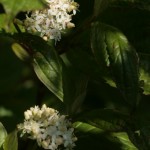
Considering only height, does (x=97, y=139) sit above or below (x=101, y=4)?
below

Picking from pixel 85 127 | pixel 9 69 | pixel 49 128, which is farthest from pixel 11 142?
pixel 9 69

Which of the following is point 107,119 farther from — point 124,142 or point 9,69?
point 9,69

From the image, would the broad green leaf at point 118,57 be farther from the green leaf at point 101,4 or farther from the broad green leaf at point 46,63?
the broad green leaf at point 46,63

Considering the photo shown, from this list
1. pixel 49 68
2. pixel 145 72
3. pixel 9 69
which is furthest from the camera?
pixel 9 69

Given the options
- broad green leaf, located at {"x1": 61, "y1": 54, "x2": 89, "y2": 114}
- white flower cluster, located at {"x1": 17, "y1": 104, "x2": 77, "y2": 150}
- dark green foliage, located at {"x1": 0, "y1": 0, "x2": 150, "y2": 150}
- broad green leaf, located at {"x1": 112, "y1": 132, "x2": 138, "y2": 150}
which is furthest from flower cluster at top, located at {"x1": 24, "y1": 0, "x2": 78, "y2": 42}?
broad green leaf, located at {"x1": 112, "y1": 132, "x2": 138, "y2": 150}

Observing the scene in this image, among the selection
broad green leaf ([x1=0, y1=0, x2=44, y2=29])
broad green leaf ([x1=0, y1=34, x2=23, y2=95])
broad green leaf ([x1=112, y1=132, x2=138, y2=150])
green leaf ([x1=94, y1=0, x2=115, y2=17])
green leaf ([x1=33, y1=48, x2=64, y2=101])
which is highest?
broad green leaf ([x1=0, y1=0, x2=44, y2=29])

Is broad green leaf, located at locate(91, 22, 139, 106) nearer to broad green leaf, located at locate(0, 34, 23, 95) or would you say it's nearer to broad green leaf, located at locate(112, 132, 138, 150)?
broad green leaf, located at locate(112, 132, 138, 150)
